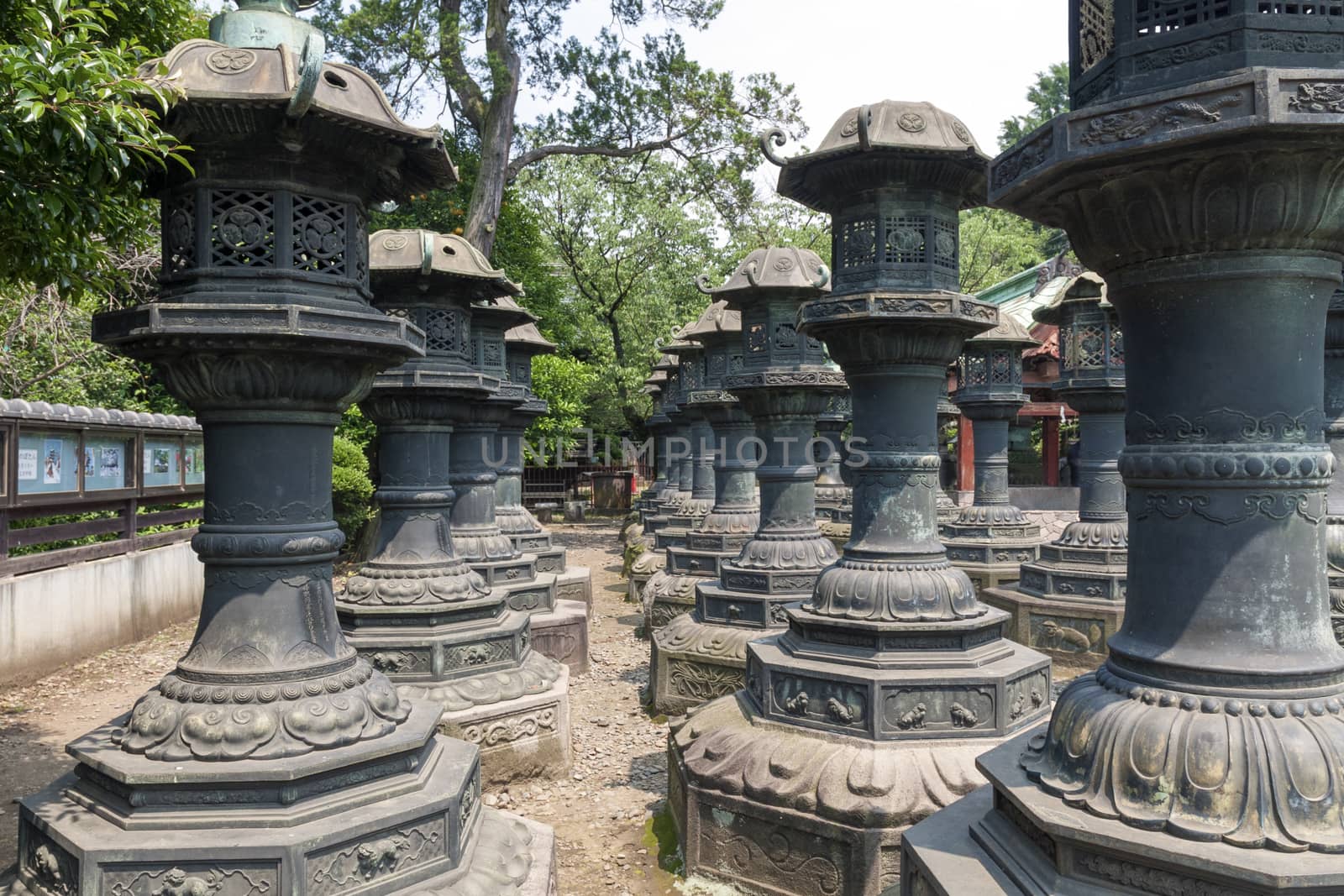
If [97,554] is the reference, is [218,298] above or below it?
above

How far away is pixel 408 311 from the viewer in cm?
676

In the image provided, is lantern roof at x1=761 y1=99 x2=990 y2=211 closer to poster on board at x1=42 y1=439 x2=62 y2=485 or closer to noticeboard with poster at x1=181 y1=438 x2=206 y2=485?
poster on board at x1=42 y1=439 x2=62 y2=485

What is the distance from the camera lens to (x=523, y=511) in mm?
12164

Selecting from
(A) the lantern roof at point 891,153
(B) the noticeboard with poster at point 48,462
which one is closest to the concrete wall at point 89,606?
(B) the noticeboard with poster at point 48,462

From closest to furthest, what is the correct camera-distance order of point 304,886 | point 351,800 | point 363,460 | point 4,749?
point 304,886 < point 351,800 < point 4,749 < point 363,460

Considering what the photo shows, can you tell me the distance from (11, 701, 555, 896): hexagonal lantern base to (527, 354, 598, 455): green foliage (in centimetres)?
1985

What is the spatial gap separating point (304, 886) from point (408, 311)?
4527 millimetres

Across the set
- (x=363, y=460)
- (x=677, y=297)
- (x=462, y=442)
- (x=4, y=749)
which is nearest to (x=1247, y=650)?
(x=462, y=442)

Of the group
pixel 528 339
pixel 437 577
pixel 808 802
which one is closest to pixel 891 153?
pixel 808 802

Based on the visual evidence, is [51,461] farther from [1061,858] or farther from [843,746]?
[1061,858]

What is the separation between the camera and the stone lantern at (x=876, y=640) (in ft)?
15.1

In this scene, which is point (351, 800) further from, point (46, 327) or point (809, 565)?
point (46, 327)

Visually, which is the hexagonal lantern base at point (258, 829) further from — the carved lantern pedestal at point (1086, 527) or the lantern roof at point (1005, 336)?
the lantern roof at point (1005, 336)

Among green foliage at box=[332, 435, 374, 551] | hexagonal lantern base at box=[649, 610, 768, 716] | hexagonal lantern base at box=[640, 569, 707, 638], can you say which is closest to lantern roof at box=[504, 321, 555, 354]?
hexagonal lantern base at box=[640, 569, 707, 638]
